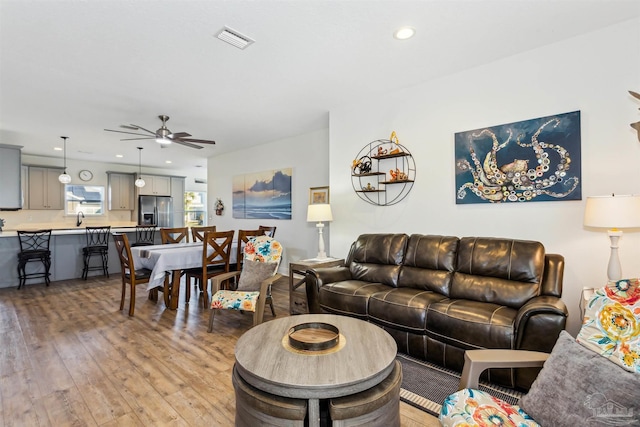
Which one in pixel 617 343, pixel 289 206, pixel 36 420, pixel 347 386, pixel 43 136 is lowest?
pixel 36 420

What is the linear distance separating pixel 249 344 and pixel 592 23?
11.3ft

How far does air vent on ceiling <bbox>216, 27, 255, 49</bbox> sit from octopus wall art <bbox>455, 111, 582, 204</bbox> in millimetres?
2260

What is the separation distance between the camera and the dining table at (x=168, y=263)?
398 cm

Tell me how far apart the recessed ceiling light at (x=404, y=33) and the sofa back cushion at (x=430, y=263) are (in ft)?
6.11

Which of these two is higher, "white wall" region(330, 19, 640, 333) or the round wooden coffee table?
"white wall" region(330, 19, 640, 333)

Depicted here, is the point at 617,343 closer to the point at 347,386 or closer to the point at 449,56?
the point at 347,386

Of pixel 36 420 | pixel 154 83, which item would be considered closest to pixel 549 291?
pixel 36 420

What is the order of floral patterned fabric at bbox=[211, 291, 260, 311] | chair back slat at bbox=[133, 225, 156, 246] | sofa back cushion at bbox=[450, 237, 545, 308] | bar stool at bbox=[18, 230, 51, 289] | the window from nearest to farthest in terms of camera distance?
1. sofa back cushion at bbox=[450, 237, 545, 308]
2. floral patterned fabric at bbox=[211, 291, 260, 311]
3. bar stool at bbox=[18, 230, 51, 289]
4. chair back slat at bbox=[133, 225, 156, 246]
5. the window

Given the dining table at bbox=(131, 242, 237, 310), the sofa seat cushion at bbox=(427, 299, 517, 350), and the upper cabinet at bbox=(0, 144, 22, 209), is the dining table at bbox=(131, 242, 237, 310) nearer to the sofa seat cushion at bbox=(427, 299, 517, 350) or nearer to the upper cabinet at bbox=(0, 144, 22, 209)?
the sofa seat cushion at bbox=(427, 299, 517, 350)

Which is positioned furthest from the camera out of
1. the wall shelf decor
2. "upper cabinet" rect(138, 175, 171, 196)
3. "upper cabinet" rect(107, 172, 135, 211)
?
"upper cabinet" rect(138, 175, 171, 196)

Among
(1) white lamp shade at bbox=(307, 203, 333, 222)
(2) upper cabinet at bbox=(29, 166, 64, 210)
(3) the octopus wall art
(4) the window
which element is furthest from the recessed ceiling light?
→ (4) the window

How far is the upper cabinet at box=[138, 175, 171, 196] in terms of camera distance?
9250 millimetres

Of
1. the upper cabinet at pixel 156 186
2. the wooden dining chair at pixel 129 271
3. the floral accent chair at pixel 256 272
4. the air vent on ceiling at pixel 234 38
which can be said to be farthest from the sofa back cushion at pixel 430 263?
the upper cabinet at pixel 156 186

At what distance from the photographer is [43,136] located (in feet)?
19.4
